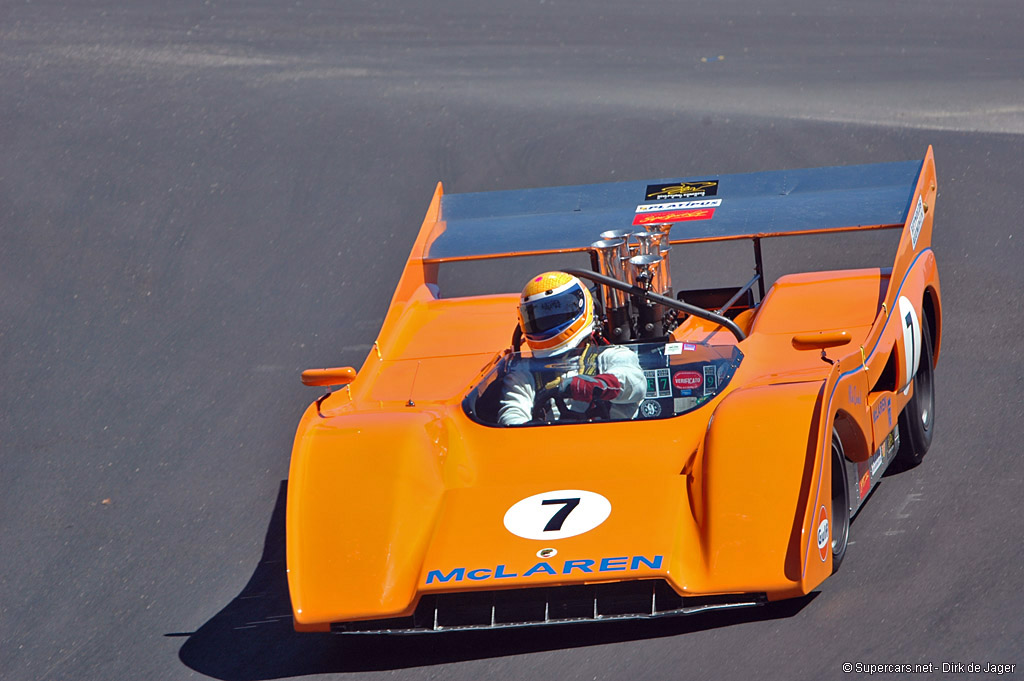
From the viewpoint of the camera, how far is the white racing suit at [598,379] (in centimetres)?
599

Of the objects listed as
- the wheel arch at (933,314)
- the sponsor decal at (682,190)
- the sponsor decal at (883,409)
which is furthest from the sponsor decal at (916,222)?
the sponsor decal at (682,190)

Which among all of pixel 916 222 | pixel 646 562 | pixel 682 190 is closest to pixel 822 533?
pixel 646 562

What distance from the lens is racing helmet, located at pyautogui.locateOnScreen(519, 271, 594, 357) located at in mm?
6215

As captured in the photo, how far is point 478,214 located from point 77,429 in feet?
9.46

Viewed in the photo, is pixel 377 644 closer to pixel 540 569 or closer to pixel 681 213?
pixel 540 569

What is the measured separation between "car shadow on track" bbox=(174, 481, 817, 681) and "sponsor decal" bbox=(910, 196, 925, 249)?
2520mm

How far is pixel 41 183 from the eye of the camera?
1184 centimetres

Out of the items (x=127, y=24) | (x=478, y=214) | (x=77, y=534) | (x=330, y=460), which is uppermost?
(x=127, y=24)

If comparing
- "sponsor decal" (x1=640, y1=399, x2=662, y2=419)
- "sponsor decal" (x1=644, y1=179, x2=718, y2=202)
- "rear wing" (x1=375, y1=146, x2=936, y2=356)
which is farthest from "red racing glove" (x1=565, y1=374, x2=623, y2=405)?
"sponsor decal" (x1=644, y1=179, x2=718, y2=202)

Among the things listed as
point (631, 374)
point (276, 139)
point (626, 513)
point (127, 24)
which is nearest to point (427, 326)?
point (631, 374)

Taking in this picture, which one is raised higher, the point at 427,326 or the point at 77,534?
the point at 427,326

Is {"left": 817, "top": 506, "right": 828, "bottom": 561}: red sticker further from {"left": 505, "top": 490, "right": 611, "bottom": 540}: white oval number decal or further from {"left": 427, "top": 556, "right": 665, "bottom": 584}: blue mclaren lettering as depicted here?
{"left": 505, "top": 490, "right": 611, "bottom": 540}: white oval number decal

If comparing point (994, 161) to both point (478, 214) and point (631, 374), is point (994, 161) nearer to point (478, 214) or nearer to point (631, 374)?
point (478, 214)

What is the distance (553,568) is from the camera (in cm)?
504
